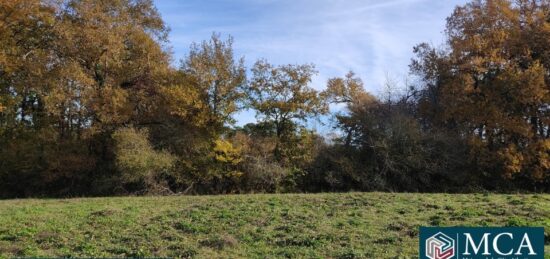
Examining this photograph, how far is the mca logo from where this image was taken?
312 inches

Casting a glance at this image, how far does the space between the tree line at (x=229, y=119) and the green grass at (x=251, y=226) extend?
8564 mm

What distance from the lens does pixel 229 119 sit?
27.9 metres

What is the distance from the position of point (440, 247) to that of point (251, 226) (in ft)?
17.4

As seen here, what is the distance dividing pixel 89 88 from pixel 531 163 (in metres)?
23.2

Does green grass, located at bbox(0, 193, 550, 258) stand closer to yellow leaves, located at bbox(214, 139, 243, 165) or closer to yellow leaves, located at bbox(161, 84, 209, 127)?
yellow leaves, located at bbox(214, 139, 243, 165)

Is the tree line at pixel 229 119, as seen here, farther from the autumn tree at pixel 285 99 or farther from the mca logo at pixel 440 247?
the mca logo at pixel 440 247

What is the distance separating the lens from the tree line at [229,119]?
25.3 metres

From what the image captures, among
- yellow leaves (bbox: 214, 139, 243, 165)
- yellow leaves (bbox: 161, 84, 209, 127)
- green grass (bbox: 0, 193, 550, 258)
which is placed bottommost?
green grass (bbox: 0, 193, 550, 258)

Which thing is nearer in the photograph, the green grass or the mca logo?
the mca logo

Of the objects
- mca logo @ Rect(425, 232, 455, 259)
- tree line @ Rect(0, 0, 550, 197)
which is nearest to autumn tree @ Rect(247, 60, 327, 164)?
tree line @ Rect(0, 0, 550, 197)

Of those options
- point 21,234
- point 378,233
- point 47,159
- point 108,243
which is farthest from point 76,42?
point 378,233

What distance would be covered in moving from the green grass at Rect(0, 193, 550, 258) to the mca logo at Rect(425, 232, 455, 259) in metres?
0.94

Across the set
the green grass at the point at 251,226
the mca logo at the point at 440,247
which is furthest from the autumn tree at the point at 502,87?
the mca logo at the point at 440,247

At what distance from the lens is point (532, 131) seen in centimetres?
2538
